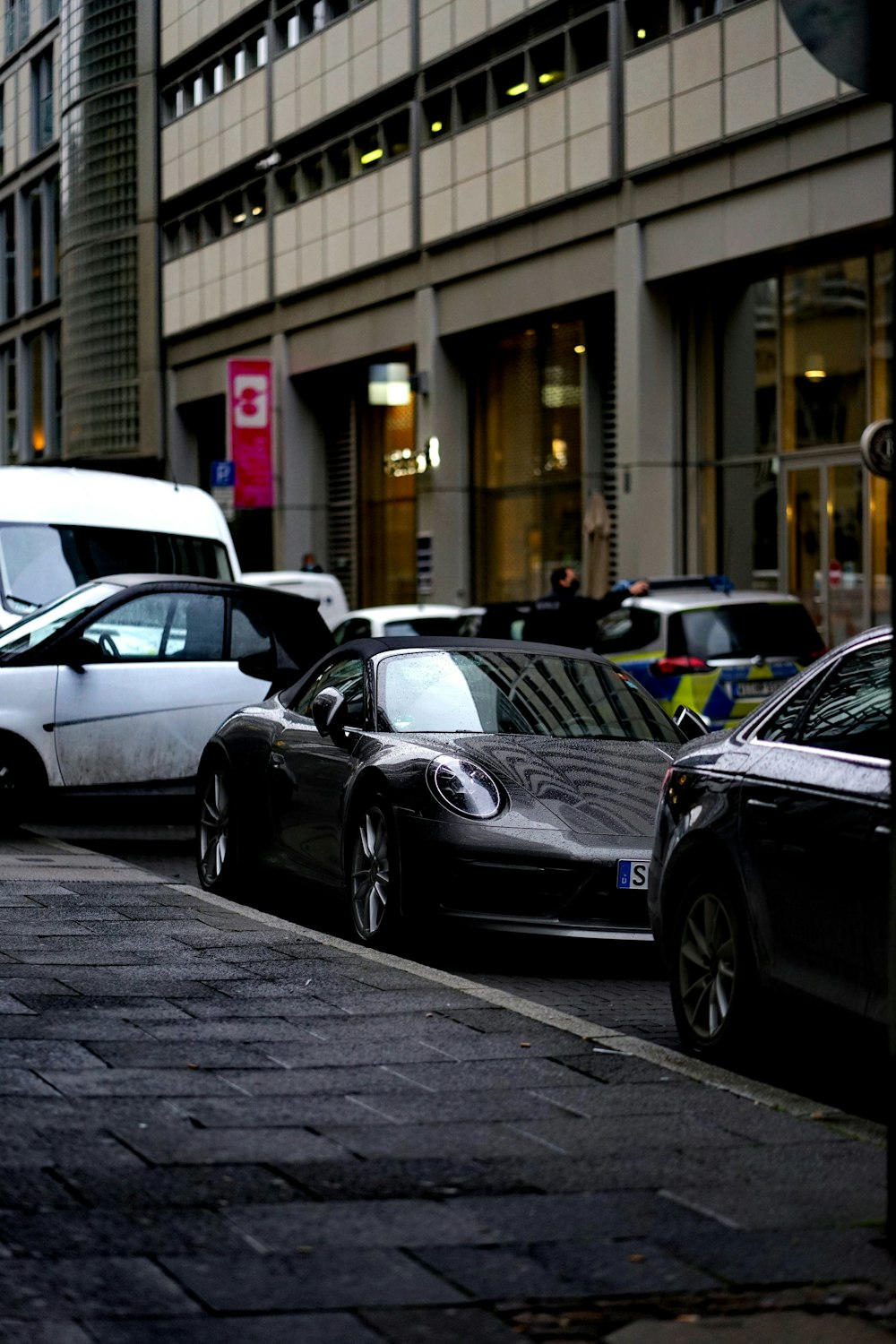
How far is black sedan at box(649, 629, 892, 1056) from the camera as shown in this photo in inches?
234

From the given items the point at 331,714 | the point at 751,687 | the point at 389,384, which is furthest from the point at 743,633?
the point at 389,384

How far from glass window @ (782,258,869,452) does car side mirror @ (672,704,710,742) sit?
644 inches

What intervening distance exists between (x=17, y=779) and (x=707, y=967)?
7415 mm

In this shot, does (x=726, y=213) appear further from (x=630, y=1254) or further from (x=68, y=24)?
(x=68, y=24)

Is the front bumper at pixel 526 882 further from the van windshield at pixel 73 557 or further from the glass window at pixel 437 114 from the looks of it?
the glass window at pixel 437 114

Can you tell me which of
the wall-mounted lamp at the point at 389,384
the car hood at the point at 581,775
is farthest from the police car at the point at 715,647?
the wall-mounted lamp at the point at 389,384

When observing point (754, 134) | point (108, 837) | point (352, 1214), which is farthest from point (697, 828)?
point (754, 134)

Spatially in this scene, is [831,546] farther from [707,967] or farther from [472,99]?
[707,967]

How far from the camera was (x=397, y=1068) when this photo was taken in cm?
631

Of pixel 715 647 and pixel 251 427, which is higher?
pixel 251 427

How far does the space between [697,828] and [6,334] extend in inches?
2080

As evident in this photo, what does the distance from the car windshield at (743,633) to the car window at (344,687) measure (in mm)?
6914

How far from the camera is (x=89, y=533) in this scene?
17344 millimetres

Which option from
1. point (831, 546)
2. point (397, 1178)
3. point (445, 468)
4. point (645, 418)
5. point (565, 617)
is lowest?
point (397, 1178)
